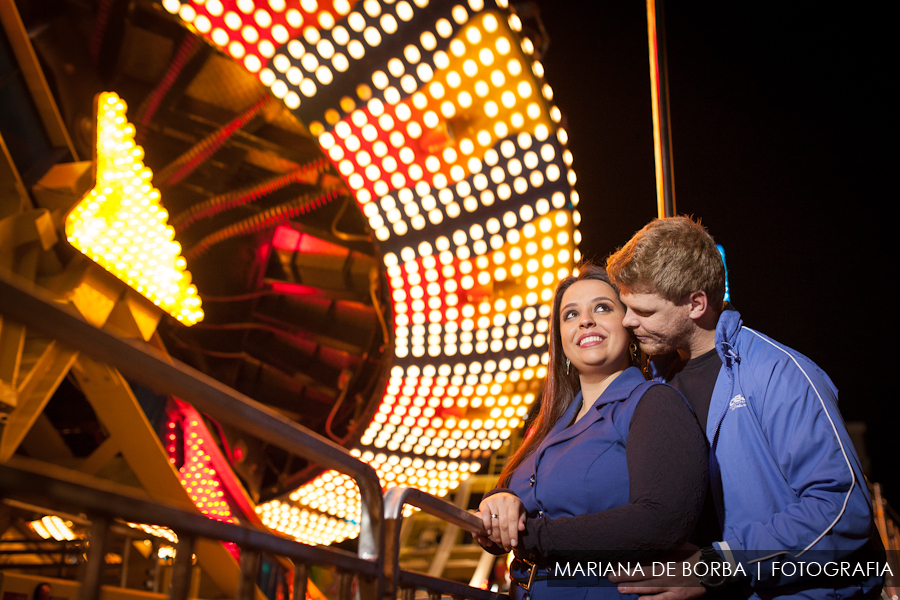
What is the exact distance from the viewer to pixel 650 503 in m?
1.40

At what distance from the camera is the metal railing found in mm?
739

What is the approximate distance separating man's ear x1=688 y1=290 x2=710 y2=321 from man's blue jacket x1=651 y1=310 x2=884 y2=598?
9 centimetres

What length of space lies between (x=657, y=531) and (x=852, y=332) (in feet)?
29.7

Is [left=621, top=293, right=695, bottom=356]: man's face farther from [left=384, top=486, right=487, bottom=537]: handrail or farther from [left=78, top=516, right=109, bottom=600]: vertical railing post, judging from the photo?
[left=78, top=516, right=109, bottom=600]: vertical railing post

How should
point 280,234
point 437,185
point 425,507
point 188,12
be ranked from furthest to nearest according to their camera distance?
point 280,234 → point 437,185 → point 188,12 → point 425,507

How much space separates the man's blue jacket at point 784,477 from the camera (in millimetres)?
1502

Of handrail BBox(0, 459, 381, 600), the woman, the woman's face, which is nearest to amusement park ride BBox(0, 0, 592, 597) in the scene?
the woman

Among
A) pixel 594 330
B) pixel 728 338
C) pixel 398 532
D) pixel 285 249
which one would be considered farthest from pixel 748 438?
pixel 285 249

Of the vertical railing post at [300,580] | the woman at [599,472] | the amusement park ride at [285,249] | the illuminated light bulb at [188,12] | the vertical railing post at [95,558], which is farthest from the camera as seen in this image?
the amusement park ride at [285,249]

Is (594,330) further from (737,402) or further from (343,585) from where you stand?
(343,585)

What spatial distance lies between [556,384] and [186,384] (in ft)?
5.01

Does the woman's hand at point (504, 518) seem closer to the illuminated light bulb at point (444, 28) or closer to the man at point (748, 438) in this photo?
the man at point (748, 438)

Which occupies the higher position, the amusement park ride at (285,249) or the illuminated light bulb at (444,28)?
the illuminated light bulb at (444,28)

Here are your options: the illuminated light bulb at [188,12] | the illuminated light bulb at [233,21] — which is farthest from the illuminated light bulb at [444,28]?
the illuminated light bulb at [188,12]
